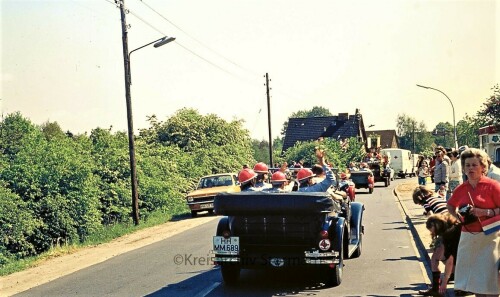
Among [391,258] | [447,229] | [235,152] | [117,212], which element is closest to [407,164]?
[235,152]

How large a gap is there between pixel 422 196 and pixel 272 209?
81.9 inches

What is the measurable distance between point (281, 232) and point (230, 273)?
1.19 m

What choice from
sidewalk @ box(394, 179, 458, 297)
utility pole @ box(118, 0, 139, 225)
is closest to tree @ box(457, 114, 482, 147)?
sidewalk @ box(394, 179, 458, 297)

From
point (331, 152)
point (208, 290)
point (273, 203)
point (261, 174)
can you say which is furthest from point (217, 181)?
point (331, 152)

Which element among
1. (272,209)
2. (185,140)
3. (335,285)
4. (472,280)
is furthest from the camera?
(185,140)

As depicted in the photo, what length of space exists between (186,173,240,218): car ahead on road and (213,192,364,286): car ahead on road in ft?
48.6

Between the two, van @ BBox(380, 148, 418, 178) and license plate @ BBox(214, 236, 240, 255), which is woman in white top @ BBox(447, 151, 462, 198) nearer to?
license plate @ BBox(214, 236, 240, 255)

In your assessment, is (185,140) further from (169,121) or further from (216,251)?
(216,251)

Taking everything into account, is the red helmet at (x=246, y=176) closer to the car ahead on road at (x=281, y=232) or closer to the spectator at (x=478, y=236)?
the car ahead on road at (x=281, y=232)

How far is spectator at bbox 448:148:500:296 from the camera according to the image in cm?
→ 609

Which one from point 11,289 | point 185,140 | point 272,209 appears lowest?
point 11,289

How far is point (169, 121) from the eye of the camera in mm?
48125

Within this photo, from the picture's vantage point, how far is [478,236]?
244 inches

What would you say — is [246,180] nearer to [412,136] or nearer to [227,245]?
[227,245]
